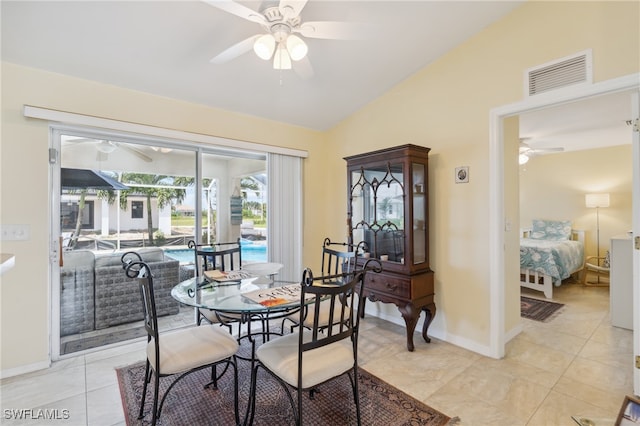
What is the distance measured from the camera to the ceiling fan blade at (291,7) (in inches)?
66.2

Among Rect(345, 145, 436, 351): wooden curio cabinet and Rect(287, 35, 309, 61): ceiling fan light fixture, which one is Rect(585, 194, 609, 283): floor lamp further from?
Rect(287, 35, 309, 61): ceiling fan light fixture

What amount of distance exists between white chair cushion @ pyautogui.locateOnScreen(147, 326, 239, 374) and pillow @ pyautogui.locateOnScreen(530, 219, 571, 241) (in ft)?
21.1

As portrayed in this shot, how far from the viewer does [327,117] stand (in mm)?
4004

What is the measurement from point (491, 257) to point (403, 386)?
54.7 inches

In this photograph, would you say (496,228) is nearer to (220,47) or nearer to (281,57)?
(281,57)

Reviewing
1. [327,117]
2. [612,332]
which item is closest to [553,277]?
[612,332]

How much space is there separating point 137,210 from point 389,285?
2.73 meters

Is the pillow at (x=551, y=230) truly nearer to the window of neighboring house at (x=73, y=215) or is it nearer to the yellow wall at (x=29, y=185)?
the yellow wall at (x=29, y=185)

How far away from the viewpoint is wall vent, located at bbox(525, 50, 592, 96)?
2.19 meters

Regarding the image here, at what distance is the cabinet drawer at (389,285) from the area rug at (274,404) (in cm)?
84

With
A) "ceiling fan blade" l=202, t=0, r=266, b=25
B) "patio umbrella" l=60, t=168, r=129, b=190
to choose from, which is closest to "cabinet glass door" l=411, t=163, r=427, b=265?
"ceiling fan blade" l=202, t=0, r=266, b=25

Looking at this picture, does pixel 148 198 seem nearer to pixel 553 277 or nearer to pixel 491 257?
pixel 491 257

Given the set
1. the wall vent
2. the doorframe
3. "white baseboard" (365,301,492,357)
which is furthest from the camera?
"white baseboard" (365,301,492,357)

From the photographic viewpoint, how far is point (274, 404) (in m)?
2.04
